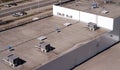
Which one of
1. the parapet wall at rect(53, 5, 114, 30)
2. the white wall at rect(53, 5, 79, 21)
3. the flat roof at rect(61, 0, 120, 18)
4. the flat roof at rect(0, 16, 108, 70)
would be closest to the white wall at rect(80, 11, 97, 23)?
the parapet wall at rect(53, 5, 114, 30)

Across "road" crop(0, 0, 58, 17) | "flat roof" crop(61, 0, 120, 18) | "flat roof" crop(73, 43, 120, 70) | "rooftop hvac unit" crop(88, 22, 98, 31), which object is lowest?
"flat roof" crop(73, 43, 120, 70)

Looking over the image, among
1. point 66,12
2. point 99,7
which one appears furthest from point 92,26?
point 99,7

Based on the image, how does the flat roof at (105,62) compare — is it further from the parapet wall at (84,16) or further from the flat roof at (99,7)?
the flat roof at (99,7)

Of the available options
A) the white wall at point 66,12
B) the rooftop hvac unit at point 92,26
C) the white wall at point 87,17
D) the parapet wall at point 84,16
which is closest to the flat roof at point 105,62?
the rooftop hvac unit at point 92,26

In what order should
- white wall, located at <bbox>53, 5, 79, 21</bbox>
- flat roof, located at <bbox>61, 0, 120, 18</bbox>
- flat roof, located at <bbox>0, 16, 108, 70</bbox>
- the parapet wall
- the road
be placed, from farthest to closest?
the road → white wall, located at <bbox>53, 5, 79, 21</bbox> → flat roof, located at <bbox>61, 0, 120, 18</bbox> → the parapet wall → flat roof, located at <bbox>0, 16, 108, 70</bbox>

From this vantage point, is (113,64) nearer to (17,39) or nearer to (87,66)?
(87,66)

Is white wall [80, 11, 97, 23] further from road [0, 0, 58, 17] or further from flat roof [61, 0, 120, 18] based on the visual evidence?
road [0, 0, 58, 17]
